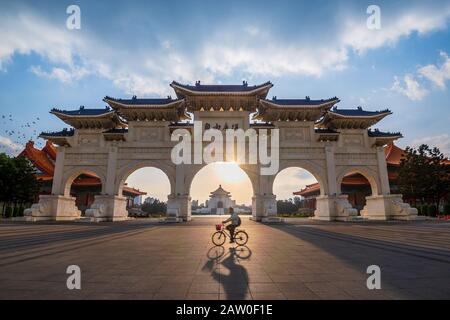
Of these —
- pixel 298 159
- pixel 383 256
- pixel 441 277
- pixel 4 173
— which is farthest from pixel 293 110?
pixel 4 173

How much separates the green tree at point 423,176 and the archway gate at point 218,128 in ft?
16.6

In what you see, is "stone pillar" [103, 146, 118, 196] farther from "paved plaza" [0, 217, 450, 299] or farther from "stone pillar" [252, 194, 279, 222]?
"paved plaza" [0, 217, 450, 299]

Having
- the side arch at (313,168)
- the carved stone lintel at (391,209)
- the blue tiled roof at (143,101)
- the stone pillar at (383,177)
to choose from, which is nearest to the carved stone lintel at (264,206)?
the side arch at (313,168)

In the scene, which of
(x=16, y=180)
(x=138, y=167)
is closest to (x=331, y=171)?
(x=138, y=167)

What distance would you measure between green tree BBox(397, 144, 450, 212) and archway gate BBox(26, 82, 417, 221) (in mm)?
5073

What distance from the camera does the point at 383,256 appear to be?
24.1ft

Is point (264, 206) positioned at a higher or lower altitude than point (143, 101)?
lower

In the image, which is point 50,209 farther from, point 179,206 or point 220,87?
point 220,87

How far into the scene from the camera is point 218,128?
2572 cm

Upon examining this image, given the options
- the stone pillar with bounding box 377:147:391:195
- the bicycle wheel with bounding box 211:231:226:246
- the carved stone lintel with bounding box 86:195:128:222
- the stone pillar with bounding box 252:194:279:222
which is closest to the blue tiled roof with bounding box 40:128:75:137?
the carved stone lintel with bounding box 86:195:128:222

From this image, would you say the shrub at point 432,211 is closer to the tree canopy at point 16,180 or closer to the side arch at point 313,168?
the side arch at point 313,168

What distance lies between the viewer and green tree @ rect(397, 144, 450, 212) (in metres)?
29.2

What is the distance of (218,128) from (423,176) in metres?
21.9
